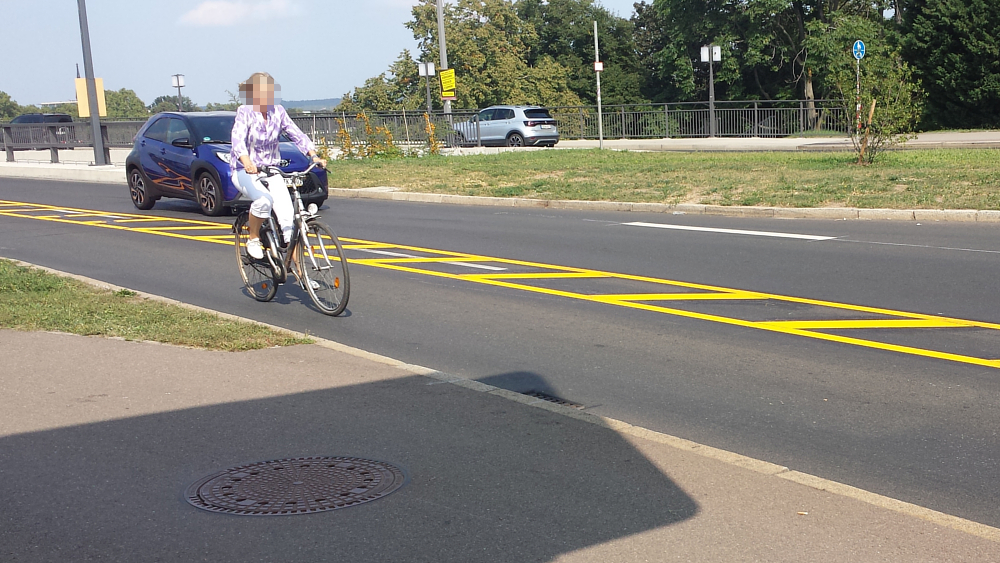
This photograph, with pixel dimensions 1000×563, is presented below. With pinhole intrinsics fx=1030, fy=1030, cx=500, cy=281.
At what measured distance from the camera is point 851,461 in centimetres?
493

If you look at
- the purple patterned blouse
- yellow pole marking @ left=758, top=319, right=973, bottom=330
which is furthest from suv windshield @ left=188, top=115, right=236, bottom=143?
yellow pole marking @ left=758, top=319, right=973, bottom=330

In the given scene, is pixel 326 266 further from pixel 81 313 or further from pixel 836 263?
pixel 836 263

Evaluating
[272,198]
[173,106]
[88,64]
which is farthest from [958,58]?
[173,106]

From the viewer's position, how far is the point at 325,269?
340 inches

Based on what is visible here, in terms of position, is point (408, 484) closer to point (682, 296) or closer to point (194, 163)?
point (682, 296)

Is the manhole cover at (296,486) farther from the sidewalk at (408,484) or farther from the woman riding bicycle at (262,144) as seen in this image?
the woman riding bicycle at (262,144)

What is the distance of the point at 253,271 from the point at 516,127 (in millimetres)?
30957

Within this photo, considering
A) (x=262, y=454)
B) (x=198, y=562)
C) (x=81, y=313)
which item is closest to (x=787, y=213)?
(x=81, y=313)

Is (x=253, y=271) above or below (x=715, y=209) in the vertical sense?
above

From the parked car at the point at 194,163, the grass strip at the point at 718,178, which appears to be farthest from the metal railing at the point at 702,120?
the parked car at the point at 194,163

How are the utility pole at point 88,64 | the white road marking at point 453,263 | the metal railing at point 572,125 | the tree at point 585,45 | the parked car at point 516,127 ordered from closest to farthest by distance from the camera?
the white road marking at point 453,263
the utility pole at point 88,64
the metal railing at point 572,125
the parked car at point 516,127
the tree at point 585,45

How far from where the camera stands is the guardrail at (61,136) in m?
32.3

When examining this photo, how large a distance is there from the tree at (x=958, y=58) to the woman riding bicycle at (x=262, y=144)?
33.4 metres

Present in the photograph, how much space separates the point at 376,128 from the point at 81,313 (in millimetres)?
25322
